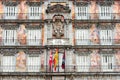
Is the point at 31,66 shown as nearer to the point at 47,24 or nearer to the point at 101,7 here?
the point at 47,24

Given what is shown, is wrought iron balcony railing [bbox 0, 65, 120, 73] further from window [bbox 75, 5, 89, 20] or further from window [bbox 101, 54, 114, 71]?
window [bbox 75, 5, 89, 20]

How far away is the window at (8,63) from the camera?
47.0 m

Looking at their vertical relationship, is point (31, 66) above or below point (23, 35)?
below

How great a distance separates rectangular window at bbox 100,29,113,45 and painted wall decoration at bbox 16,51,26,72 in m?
9.58

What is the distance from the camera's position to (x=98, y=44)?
4781 cm

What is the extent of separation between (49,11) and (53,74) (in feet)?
25.4

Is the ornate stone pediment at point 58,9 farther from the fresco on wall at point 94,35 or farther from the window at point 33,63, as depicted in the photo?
the window at point 33,63

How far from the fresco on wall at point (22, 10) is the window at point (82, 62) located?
814cm

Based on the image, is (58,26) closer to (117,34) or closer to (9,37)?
(9,37)

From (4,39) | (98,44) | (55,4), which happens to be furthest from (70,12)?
(4,39)

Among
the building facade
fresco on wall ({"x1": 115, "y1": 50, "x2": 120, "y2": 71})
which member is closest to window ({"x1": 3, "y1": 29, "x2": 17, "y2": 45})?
the building facade

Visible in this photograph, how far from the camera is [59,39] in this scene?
4744 centimetres

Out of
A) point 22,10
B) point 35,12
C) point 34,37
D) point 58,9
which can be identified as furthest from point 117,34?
point 22,10

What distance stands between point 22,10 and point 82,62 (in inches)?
381
